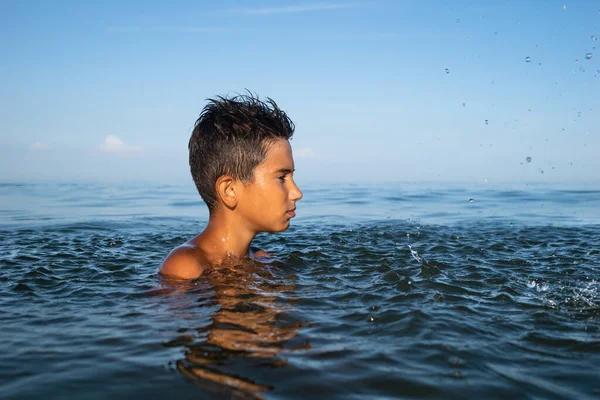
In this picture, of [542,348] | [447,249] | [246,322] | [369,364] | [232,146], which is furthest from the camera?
[447,249]

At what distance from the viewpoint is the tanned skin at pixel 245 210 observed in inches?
184

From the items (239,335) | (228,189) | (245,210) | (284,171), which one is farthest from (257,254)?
(239,335)

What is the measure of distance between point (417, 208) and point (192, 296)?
1066 centimetres

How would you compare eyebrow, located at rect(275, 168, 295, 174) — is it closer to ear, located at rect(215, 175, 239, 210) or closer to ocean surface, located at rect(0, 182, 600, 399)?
ear, located at rect(215, 175, 239, 210)

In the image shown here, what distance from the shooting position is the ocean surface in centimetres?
231

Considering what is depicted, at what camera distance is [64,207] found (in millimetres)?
13164

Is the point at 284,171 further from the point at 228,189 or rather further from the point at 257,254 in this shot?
the point at 257,254

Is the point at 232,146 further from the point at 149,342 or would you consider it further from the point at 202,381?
the point at 202,381

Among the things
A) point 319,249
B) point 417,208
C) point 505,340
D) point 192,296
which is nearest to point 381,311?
point 505,340

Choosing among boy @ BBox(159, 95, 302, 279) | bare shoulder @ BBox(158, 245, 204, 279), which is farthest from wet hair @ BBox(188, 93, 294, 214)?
bare shoulder @ BBox(158, 245, 204, 279)

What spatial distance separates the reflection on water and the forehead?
98 centimetres

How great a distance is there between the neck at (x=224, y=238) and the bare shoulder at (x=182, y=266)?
0.96 feet

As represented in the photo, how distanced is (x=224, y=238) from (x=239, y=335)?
6.87 feet

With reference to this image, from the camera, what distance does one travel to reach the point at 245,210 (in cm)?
480
